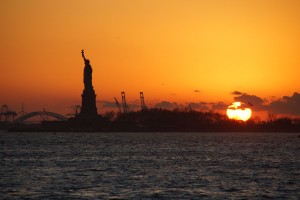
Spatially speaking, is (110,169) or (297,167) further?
(297,167)

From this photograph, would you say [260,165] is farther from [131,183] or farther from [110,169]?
[131,183]

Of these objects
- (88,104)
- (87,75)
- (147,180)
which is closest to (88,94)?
(87,75)

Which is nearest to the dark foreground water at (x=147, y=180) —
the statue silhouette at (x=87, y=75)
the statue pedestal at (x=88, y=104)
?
the statue silhouette at (x=87, y=75)

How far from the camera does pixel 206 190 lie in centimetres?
4466

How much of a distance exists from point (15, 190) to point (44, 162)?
27.1m

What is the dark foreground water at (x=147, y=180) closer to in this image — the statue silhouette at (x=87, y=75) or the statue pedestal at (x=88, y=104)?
the statue silhouette at (x=87, y=75)

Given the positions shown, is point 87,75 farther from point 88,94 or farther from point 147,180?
point 147,180

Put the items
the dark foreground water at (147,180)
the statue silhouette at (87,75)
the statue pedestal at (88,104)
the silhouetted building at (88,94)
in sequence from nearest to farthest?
the dark foreground water at (147,180) < the statue silhouette at (87,75) < the silhouetted building at (88,94) < the statue pedestal at (88,104)

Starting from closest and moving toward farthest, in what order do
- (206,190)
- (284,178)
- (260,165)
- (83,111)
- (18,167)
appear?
(206,190)
(284,178)
(18,167)
(260,165)
(83,111)

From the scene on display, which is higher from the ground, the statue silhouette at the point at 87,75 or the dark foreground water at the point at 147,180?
the statue silhouette at the point at 87,75

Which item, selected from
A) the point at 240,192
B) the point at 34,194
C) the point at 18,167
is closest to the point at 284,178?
the point at 240,192

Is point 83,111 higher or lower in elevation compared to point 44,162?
higher

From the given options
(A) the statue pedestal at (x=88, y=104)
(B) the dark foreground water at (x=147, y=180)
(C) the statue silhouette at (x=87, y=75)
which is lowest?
(B) the dark foreground water at (x=147, y=180)

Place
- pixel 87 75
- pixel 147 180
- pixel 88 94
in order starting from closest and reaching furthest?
pixel 147 180, pixel 87 75, pixel 88 94
